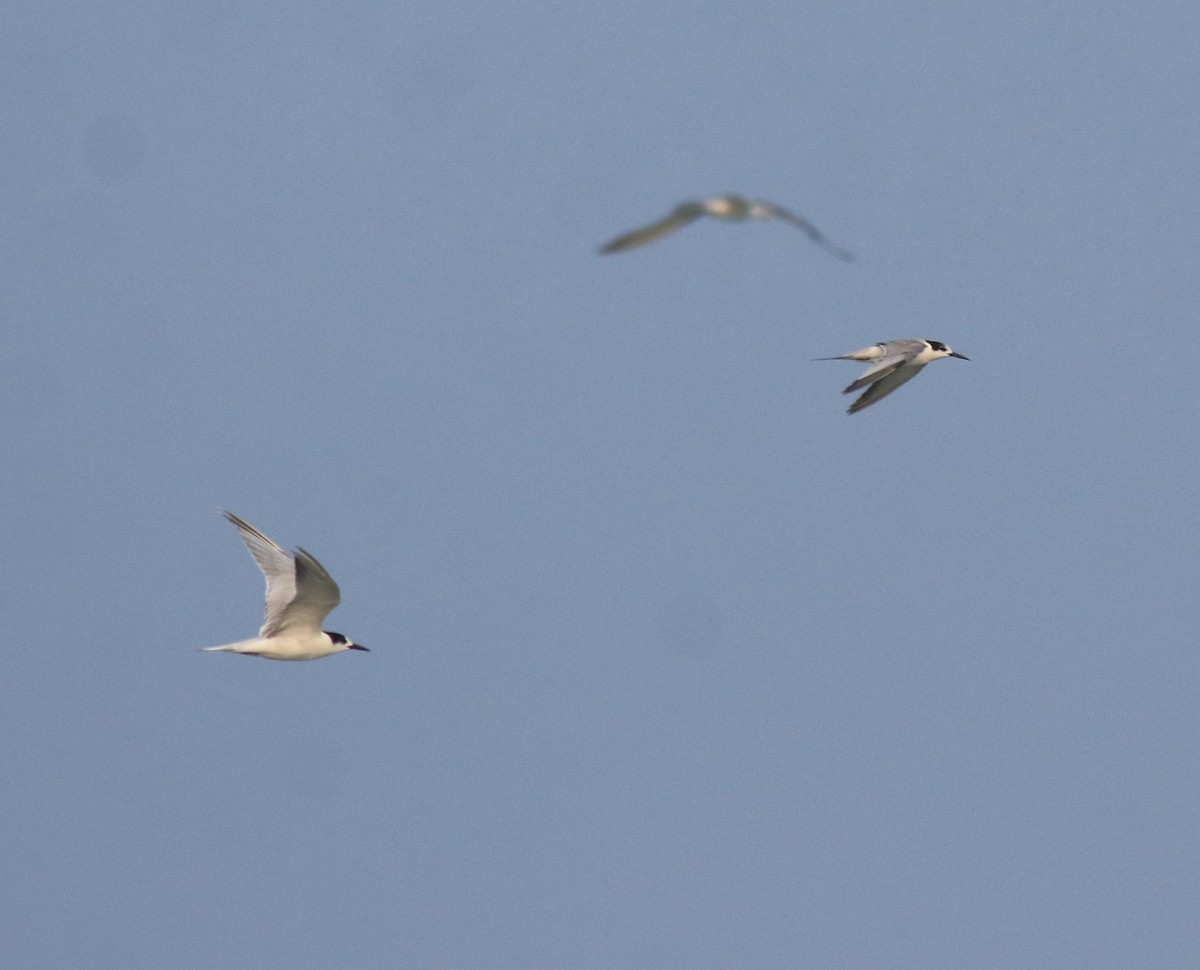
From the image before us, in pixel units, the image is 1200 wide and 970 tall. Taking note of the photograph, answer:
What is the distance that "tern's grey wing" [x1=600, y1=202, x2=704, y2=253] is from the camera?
16422mm

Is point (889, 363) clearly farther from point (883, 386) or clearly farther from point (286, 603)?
point (286, 603)

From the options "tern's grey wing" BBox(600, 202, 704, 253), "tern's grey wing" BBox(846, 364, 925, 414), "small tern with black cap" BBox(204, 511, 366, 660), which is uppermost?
"tern's grey wing" BBox(846, 364, 925, 414)

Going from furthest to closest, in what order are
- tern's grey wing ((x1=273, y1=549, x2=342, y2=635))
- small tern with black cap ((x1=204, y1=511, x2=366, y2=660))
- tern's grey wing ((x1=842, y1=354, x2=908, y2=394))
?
tern's grey wing ((x1=842, y1=354, x2=908, y2=394)), small tern with black cap ((x1=204, y1=511, x2=366, y2=660)), tern's grey wing ((x1=273, y1=549, x2=342, y2=635))

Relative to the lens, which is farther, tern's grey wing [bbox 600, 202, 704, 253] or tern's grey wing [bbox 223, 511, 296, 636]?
tern's grey wing [bbox 223, 511, 296, 636]

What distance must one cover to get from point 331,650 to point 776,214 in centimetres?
1058

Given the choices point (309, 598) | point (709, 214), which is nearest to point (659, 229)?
point (709, 214)

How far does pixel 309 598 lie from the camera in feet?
82.1

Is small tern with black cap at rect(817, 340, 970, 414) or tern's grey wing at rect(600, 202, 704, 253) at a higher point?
small tern with black cap at rect(817, 340, 970, 414)

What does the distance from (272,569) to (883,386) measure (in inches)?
353

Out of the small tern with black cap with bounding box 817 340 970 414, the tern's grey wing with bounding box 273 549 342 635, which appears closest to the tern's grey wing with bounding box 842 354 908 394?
the small tern with black cap with bounding box 817 340 970 414

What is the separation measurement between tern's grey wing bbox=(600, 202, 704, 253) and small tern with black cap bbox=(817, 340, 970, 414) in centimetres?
947

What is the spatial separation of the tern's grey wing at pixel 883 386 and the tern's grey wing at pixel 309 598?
7663 mm

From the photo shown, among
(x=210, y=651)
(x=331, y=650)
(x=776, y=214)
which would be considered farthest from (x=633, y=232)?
(x=331, y=650)

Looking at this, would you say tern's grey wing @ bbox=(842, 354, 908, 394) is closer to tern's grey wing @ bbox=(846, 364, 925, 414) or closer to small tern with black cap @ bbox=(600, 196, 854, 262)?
tern's grey wing @ bbox=(846, 364, 925, 414)
